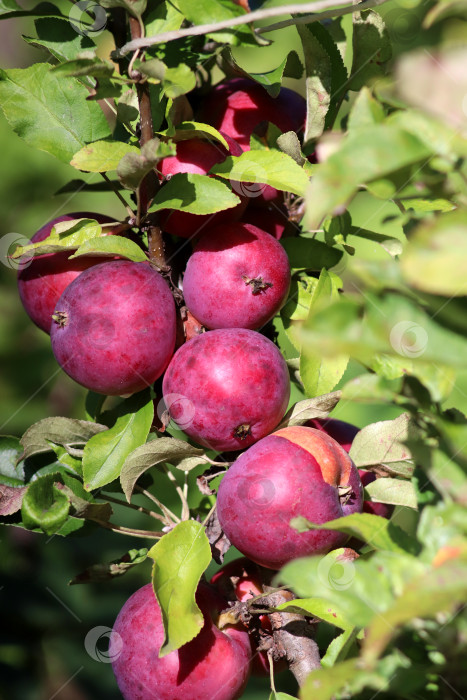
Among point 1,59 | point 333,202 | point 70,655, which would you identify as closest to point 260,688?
point 70,655

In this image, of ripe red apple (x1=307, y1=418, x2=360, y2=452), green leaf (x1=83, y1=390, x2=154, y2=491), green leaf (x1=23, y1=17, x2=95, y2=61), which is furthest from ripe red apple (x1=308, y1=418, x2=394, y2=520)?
green leaf (x1=23, y1=17, x2=95, y2=61)

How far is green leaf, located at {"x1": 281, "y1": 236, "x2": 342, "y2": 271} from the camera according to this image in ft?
2.77

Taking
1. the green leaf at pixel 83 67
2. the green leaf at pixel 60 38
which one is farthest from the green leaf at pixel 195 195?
the green leaf at pixel 60 38

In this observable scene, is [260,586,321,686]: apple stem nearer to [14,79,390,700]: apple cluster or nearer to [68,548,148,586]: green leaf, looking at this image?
[14,79,390,700]: apple cluster

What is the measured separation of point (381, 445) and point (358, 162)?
500mm

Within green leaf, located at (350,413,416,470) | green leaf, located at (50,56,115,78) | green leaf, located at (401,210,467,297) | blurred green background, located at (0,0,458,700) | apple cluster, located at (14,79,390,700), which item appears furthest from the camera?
blurred green background, located at (0,0,458,700)

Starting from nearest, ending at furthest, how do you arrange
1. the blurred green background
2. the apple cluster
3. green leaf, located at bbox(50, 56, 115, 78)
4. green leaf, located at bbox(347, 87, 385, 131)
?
green leaf, located at bbox(347, 87, 385, 131) → green leaf, located at bbox(50, 56, 115, 78) → the apple cluster → the blurred green background

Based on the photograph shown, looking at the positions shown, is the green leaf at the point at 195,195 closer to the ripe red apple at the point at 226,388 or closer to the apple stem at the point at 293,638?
the ripe red apple at the point at 226,388

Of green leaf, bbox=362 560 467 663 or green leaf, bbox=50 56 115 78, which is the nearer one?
green leaf, bbox=362 560 467 663

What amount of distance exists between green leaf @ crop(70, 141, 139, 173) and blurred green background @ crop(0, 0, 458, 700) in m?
0.60

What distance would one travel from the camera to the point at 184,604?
2.11ft

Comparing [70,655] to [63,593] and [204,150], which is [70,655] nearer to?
[63,593]

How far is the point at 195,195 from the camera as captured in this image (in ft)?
2.22

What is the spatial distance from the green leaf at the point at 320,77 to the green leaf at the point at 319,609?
1.85ft
